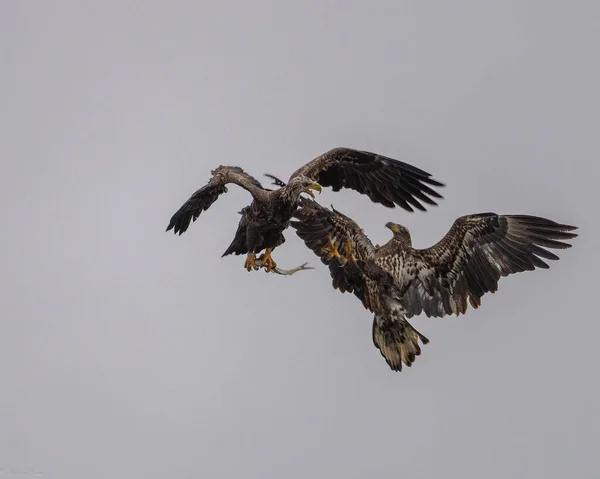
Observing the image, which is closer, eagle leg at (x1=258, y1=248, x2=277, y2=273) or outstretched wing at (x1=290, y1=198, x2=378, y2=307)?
outstretched wing at (x1=290, y1=198, x2=378, y2=307)

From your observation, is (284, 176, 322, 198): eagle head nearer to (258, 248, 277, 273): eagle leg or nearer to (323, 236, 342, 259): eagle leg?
(323, 236, 342, 259): eagle leg

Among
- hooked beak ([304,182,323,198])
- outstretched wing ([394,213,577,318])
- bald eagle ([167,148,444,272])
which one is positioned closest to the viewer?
hooked beak ([304,182,323,198])

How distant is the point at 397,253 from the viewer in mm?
15336

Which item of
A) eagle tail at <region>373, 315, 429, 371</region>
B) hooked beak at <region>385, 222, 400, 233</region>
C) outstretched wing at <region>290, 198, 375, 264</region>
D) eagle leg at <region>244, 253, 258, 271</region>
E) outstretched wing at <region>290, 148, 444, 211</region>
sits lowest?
eagle tail at <region>373, 315, 429, 371</region>

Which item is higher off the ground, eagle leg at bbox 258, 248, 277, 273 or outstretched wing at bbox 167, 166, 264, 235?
outstretched wing at bbox 167, 166, 264, 235

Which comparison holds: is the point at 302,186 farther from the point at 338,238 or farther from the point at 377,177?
the point at 377,177

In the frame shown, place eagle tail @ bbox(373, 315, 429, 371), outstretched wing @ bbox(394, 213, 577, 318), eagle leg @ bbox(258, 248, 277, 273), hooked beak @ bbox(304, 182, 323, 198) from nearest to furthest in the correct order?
hooked beak @ bbox(304, 182, 323, 198), outstretched wing @ bbox(394, 213, 577, 318), eagle tail @ bbox(373, 315, 429, 371), eagle leg @ bbox(258, 248, 277, 273)

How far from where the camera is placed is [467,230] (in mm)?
15188


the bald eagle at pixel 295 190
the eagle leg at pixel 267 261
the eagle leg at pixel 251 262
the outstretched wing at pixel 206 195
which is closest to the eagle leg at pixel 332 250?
the bald eagle at pixel 295 190

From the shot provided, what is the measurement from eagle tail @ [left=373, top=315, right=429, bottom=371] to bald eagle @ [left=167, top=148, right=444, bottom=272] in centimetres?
169

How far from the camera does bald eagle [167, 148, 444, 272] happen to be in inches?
580

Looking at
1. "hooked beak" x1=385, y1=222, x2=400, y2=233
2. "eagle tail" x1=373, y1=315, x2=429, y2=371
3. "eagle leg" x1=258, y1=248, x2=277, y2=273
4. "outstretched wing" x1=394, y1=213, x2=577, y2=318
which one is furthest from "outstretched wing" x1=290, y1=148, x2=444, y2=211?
"eagle tail" x1=373, y1=315, x2=429, y2=371

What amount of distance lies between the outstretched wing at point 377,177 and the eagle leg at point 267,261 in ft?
4.05

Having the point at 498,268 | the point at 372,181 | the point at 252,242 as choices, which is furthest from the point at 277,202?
the point at 498,268
